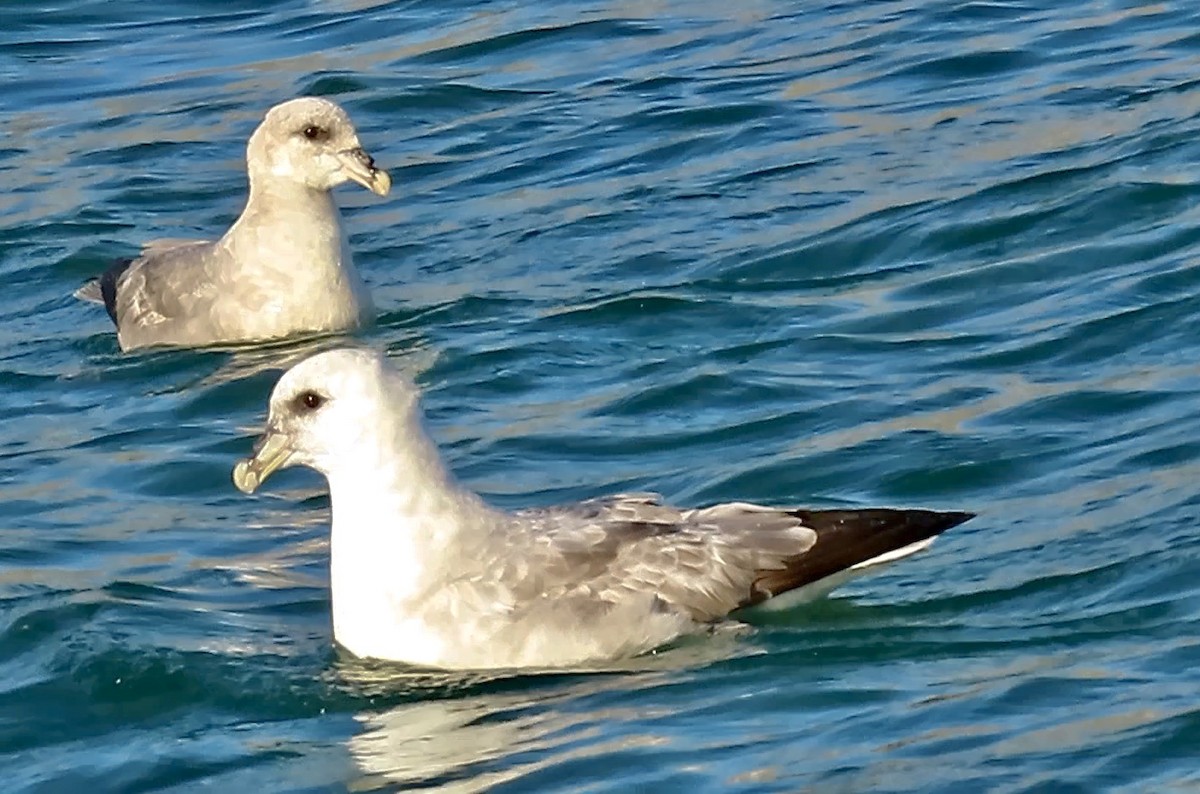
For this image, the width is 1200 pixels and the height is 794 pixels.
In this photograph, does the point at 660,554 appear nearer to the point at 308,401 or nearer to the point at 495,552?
the point at 495,552

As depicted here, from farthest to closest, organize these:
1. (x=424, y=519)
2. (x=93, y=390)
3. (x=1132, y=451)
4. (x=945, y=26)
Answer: (x=945, y=26) < (x=93, y=390) < (x=1132, y=451) < (x=424, y=519)

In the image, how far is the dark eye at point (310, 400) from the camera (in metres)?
9.12

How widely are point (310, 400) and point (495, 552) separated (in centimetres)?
74

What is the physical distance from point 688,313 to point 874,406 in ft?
5.54

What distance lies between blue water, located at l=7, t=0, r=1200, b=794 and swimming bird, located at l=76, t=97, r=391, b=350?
0.19m

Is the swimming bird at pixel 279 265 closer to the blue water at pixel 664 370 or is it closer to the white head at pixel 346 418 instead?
the blue water at pixel 664 370

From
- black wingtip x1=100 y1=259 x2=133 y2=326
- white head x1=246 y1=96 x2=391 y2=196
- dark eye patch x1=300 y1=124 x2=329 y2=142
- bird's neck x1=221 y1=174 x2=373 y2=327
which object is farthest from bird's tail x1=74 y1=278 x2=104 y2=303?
dark eye patch x1=300 y1=124 x2=329 y2=142

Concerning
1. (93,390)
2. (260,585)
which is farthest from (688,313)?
(260,585)

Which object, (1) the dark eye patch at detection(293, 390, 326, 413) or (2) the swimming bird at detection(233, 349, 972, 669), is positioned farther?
(1) the dark eye patch at detection(293, 390, 326, 413)

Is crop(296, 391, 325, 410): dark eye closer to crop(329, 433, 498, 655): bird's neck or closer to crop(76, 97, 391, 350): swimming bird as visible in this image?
crop(329, 433, 498, 655): bird's neck

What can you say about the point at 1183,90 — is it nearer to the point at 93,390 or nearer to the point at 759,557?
the point at 93,390

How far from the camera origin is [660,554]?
9.09 meters

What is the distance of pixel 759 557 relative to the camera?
9.14 meters

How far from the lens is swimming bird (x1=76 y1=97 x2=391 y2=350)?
13.1 metres
